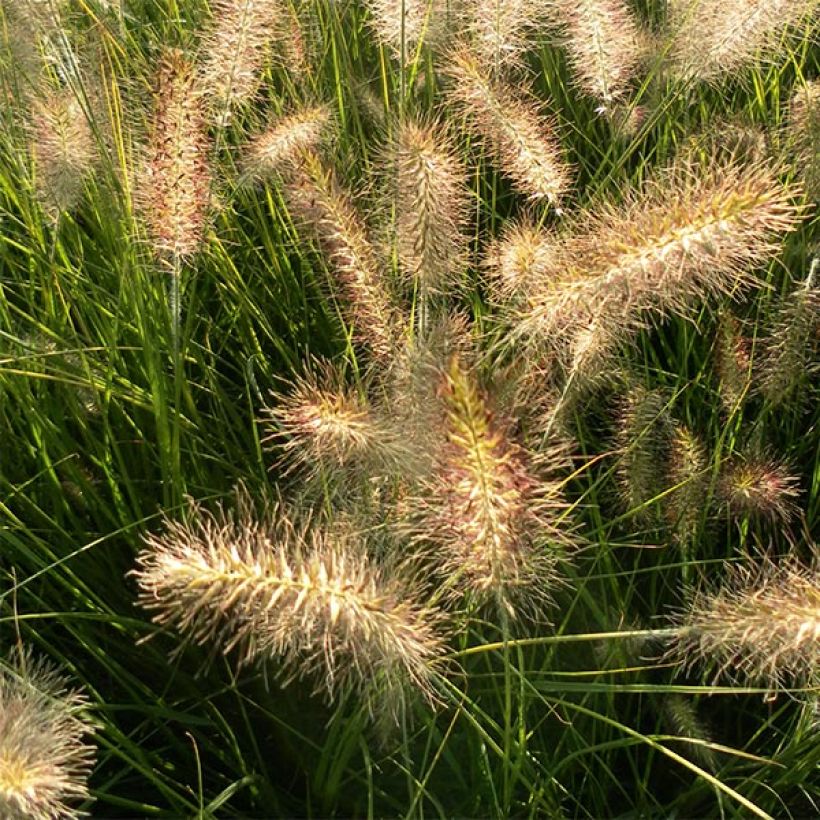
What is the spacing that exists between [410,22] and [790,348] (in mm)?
945

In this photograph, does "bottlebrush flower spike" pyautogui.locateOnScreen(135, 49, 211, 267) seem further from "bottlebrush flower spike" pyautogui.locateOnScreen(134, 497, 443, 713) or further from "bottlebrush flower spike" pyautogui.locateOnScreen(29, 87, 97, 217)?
"bottlebrush flower spike" pyautogui.locateOnScreen(134, 497, 443, 713)

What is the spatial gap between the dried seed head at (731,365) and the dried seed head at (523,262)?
1.19ft

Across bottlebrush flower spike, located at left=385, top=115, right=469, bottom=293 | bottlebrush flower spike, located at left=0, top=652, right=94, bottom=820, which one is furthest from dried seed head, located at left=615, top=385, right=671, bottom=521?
bottlebrush flower spike, located at left=0, top=652, right=94, bottom=820

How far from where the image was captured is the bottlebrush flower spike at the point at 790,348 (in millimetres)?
2062

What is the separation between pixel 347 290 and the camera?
1938mm

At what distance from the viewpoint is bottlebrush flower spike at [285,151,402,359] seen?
1.85 metres

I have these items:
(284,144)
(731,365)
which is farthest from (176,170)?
(731,365)

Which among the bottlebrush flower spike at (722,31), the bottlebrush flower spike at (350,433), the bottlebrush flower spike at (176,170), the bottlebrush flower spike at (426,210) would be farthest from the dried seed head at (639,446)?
the bottlebrush flower spike at (176,170)

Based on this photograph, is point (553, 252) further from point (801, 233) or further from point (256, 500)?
point (801, 233)

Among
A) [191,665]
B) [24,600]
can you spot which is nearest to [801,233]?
[191,665]

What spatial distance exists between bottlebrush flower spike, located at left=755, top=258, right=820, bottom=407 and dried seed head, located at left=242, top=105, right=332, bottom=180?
857 millimetres

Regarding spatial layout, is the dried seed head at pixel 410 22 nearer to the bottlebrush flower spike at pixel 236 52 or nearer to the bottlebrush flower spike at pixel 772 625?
the bottlebrush flower spike at pixel 236 52

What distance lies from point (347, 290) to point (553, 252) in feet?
1.16

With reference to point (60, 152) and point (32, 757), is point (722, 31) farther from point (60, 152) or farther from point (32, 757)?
point (32, 757)
